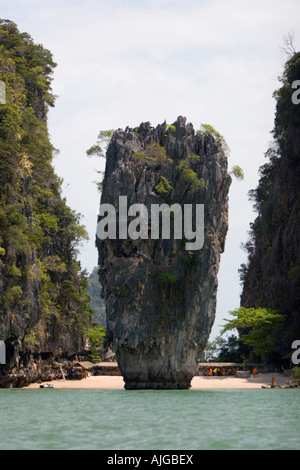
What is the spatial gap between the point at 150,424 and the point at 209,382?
28.0 m

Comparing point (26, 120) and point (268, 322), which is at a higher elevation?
point (26, 120)

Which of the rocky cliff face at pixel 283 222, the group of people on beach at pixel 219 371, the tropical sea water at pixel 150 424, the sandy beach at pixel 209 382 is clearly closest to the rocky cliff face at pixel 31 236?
the sandy beach at pixel 209 382

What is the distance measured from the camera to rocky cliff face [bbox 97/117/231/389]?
39781mm

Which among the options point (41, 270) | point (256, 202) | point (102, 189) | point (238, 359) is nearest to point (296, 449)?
point (102, 189)

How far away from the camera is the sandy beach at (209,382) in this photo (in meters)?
47.5

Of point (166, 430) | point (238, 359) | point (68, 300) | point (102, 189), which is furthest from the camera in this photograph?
point (238, 359)

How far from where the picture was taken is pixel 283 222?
61.2m

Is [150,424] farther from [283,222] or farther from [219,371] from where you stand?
[283,222]

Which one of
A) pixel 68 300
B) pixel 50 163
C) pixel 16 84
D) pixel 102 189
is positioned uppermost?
pixel 16 84

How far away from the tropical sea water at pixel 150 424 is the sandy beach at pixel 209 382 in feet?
50.9

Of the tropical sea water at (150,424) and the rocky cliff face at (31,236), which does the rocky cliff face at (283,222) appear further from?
the tropical sea water at (150,424)
